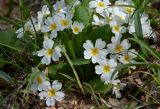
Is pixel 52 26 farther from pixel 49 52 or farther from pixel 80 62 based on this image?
pixel 80 62

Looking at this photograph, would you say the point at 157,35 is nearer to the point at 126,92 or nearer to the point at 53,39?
the point at 126,92

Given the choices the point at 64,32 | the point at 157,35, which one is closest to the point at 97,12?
the point at 64,32

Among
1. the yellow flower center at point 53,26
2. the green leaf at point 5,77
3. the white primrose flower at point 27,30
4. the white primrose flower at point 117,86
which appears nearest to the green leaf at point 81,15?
the yellow flower center at point 53,26

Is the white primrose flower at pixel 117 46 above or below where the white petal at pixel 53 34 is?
below

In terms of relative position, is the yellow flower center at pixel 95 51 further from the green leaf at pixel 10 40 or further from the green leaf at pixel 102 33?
the green leaf at pixel 10 40

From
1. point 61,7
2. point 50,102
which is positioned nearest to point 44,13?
point 61,7
